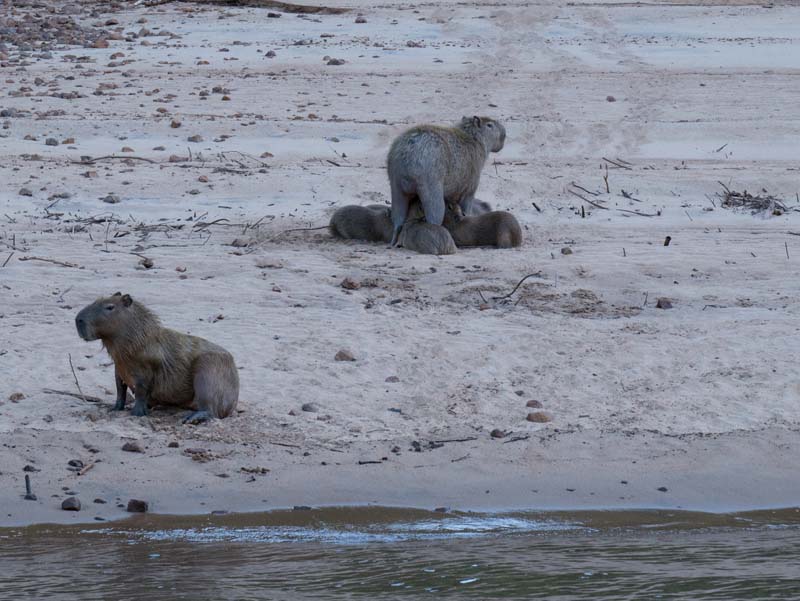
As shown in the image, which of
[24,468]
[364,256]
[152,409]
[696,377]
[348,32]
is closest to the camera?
[24,468]

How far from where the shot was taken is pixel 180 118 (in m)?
14.1

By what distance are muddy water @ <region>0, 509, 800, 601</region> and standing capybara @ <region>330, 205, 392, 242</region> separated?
491cm

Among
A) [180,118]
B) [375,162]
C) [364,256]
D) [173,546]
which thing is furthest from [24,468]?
[180,118]

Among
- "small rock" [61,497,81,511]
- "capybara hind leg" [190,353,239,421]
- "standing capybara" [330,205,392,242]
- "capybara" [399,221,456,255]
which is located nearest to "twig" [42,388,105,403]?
"capybara hind leg" [190,353,239,421]

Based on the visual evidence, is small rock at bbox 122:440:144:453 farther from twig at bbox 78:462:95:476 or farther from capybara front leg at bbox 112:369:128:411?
capybara front leg at bbox 112:369:128:411

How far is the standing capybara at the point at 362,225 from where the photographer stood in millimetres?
10695

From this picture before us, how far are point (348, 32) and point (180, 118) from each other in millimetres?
6321

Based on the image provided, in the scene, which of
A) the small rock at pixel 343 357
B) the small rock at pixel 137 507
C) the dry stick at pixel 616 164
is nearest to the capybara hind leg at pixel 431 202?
the dry stick at pixel 616 164

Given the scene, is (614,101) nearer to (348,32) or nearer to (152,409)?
(348,32)

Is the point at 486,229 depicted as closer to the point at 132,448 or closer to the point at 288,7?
the point at 132,448

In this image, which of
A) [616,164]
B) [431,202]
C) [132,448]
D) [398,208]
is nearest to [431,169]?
[431,202]

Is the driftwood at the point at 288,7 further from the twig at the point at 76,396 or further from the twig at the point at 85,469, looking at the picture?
the twig at the point at 85,469

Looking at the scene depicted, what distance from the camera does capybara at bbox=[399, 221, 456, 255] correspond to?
10.3 meters

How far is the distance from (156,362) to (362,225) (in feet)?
13.9
